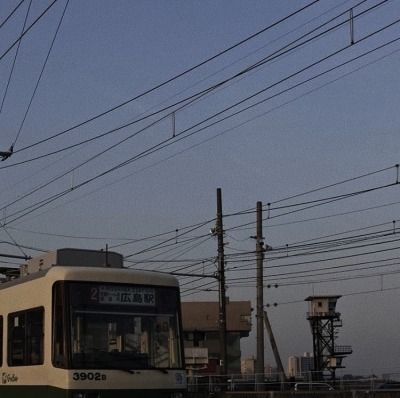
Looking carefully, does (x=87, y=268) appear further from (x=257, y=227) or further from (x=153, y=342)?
(x=257, y=227)

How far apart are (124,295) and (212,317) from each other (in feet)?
216

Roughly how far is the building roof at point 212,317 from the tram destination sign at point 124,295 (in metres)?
62.6

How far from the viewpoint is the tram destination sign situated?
13266 mm

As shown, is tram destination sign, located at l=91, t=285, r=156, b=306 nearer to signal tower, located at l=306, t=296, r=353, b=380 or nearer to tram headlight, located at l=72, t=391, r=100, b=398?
tram headlight, located at l=72, t=391, r=100, b=398

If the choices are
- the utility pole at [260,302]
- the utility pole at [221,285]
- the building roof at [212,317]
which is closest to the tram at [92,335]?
the utility pole at [260,302]

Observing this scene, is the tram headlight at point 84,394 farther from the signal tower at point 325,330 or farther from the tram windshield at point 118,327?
the signal tower at point 325,330

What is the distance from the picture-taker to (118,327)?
13.2m

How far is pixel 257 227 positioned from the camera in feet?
125

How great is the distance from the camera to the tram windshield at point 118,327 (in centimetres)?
1282

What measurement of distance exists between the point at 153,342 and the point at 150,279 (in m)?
1.01

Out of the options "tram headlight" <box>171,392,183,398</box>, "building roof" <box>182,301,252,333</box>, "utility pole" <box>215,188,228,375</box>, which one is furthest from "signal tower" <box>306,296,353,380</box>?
"tram headlight" <box>171,392,183,398</box>

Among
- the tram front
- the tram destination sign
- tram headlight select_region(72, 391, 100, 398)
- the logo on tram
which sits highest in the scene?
the tram destination sign

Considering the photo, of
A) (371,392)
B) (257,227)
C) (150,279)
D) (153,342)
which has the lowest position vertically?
(371,392)

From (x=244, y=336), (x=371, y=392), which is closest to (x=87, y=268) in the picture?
(x=371, y=392)
